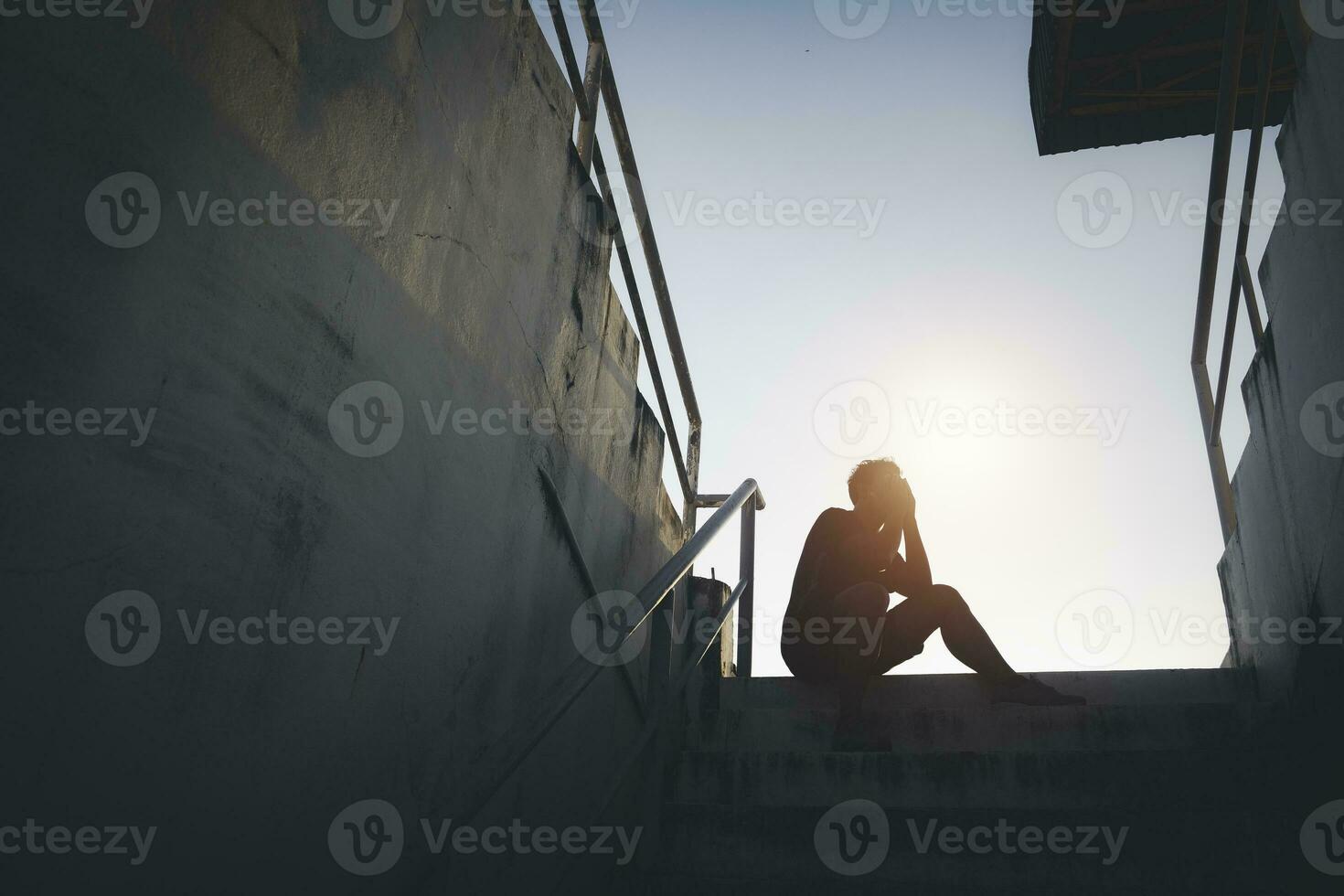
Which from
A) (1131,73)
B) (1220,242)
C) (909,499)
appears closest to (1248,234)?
(1220,242)

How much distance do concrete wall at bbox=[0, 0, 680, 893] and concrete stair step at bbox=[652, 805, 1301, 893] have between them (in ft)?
1.38

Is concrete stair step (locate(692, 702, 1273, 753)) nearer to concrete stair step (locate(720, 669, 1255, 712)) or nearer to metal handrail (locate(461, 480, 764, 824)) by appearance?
concrete stair step (locate(720, 669, 1255, 712))

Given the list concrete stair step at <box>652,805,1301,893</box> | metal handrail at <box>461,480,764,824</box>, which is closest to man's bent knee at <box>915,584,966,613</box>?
metal handrail at <box>461,480,764,824</box>

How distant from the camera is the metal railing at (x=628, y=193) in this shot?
3.08m

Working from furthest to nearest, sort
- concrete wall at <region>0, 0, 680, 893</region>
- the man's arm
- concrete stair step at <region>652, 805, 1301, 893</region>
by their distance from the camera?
the man's arm
concrete stair step at <region>652, 805, 1301, 893</region>
concrete wall at <region>0, 0, 680, 893</region>

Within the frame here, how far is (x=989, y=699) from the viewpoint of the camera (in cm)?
340

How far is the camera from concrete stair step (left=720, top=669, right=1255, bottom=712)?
10.5 ft

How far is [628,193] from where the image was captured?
3.51 meters

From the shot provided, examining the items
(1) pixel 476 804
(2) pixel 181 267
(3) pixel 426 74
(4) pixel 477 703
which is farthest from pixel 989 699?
(2) pixel 181 267

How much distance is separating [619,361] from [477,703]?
1.52m

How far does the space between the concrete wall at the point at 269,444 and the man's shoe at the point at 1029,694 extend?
1570mm

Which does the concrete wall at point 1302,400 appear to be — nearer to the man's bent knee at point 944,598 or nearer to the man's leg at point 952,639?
the man's leg at point 952,639

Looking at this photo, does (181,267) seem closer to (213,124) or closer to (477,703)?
(213,124)

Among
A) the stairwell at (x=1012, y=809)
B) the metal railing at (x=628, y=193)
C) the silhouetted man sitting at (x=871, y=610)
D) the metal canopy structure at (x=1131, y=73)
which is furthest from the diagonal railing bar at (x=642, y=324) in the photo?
the metal canopy structure at (x=1131, y=73)
